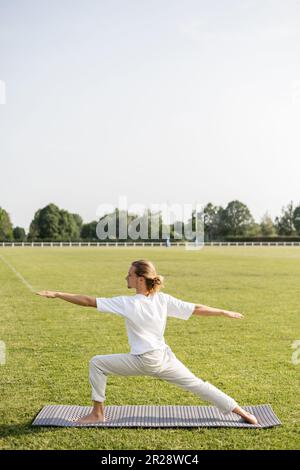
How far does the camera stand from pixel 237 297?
16.8 m

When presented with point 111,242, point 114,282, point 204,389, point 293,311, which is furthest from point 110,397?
point 111,242

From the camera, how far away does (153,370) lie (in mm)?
5445

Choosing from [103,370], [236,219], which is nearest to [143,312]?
[103,370]

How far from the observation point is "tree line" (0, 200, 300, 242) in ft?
352

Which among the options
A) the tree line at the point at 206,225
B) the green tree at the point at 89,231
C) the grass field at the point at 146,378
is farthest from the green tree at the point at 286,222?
the grass field at the point at 146,378

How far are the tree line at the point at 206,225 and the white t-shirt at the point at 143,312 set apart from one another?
90.8 meters

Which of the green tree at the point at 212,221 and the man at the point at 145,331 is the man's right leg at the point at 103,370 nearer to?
the man at the point at 145,331

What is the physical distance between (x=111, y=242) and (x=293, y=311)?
256 ft

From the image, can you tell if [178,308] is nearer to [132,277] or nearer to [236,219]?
[132,277]

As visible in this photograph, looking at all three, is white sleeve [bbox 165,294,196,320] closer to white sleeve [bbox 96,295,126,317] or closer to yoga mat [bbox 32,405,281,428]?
white sleeve [bbox 96,295,126,317]

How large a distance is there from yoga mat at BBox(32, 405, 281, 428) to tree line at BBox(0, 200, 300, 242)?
9008 centimetres

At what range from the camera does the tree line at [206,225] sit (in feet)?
352

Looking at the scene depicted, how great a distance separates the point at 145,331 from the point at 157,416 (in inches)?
41.2
